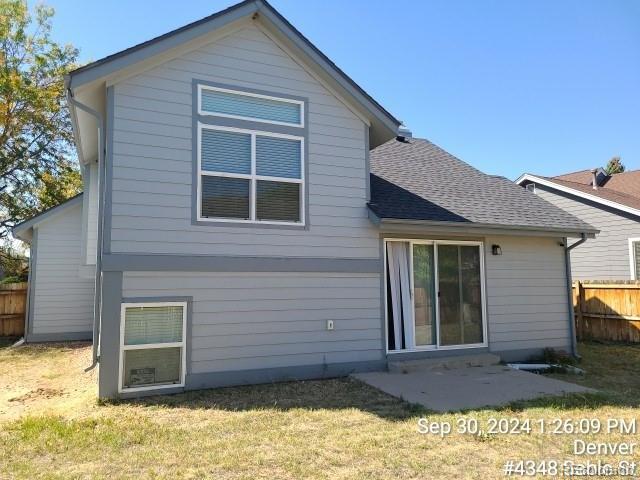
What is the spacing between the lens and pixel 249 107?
7250 mm

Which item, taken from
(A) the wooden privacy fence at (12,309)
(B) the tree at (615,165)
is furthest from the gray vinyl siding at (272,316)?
(B) the tree at (615,165)

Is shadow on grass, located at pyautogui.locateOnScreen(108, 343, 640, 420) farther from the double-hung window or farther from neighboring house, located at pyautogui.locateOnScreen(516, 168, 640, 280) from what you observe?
neighboring house, located at pyautogui.locateOnScreen(516, 168, 640, 280)

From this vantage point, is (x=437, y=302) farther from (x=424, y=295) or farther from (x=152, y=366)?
(x=152, y=366)

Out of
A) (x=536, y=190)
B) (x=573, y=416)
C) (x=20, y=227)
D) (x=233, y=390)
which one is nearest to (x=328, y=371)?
(x=233, y=390)

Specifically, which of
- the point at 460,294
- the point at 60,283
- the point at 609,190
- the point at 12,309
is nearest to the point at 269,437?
the point at 460,294

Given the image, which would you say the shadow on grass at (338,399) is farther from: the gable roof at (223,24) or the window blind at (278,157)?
the gable roof at (223,24)

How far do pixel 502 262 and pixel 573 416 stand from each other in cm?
413

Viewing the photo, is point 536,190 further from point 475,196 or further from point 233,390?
point 233,390

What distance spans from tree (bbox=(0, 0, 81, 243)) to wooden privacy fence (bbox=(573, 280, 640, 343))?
2151cm

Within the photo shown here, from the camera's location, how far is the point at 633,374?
8.17m

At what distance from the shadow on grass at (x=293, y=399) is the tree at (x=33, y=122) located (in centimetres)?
1813

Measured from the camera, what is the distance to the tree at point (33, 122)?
19.4m

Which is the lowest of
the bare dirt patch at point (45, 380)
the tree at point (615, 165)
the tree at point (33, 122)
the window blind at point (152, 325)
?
the bare dirt patch at point (45, 380)

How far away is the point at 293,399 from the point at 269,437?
1495mm
